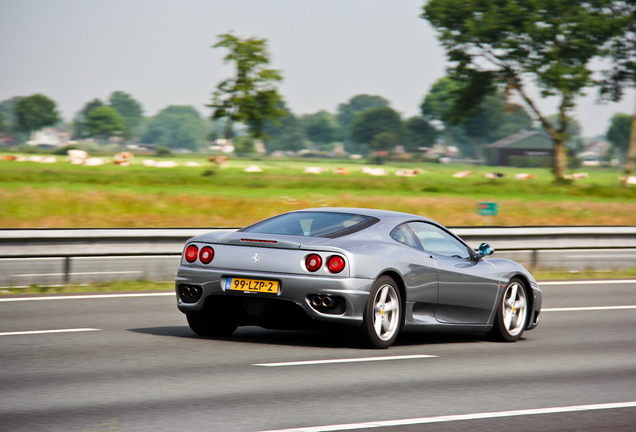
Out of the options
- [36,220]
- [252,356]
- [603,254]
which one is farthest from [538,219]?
[252,356]

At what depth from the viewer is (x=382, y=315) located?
7750 mm

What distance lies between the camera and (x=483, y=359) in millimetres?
7914

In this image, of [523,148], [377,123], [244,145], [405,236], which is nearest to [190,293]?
[405,236]

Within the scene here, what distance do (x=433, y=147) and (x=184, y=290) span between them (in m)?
175

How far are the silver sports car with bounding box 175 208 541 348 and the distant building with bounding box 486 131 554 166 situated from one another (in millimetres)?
148071

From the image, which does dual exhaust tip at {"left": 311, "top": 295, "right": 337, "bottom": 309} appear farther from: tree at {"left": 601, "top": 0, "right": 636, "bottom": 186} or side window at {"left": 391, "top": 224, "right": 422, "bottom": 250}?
tree at {"left": 601, "top": 0, "right": 636, "bottom": 186}

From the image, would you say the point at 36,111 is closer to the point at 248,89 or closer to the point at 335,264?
the point at 248,89

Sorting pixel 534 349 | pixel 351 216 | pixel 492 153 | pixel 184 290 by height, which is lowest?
pixel 534 349

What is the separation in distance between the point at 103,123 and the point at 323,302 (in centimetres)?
18944

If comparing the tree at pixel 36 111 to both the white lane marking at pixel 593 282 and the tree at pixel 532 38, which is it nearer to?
the tree at pixel 532 38

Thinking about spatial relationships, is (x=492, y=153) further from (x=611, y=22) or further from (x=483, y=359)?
(x=483, y=359)

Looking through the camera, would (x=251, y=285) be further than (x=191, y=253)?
No

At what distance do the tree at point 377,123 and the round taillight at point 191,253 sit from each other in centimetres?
17173

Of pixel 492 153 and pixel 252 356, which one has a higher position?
pixel 492 153
